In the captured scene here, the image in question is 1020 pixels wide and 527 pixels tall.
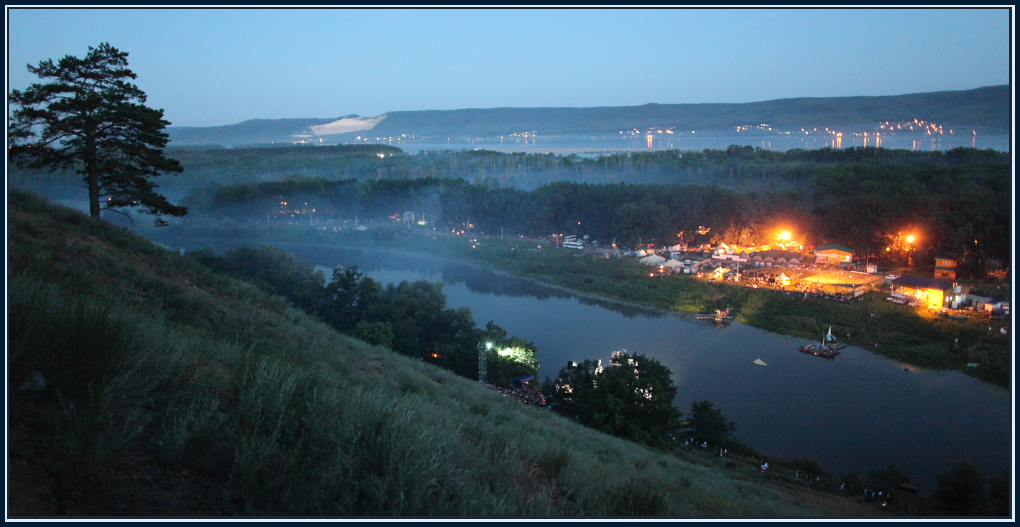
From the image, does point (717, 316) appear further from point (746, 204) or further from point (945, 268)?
point (746, 204)

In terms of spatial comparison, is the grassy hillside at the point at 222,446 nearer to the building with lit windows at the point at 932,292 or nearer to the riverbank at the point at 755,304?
the riverbank at the point at 755,304

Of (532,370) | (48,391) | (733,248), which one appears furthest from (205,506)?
(733,248)

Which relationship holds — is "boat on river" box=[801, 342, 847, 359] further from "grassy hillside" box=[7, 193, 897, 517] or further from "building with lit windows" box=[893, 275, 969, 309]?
"grassy hillside" box=[7, 193, 897, 517]

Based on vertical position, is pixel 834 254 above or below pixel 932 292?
above

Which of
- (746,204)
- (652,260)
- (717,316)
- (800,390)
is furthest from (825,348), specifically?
(746,204)

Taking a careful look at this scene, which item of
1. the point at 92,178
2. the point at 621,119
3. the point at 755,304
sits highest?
the point at 621,119

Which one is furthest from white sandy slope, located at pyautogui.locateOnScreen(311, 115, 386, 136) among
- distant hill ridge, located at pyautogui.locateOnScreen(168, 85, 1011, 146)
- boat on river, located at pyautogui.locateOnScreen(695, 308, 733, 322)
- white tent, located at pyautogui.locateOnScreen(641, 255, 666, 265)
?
boat on river, located at pyautogui.locateOnScreen(695, 308, 733, 322)

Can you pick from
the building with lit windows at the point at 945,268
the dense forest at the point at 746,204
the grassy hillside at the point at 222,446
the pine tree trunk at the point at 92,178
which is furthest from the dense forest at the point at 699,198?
the grassy hillside at the point at 222,446
